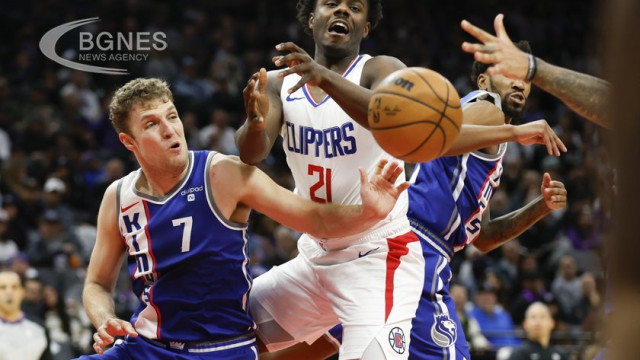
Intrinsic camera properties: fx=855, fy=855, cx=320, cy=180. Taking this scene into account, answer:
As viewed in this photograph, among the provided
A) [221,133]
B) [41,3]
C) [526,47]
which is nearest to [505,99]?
[526,47]

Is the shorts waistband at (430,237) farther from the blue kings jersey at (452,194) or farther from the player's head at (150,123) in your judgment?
the player's head at (150,123)

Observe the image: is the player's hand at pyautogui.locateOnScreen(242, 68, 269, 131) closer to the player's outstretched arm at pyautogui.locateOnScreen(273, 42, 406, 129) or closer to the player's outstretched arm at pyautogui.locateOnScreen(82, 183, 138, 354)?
the player's outstretched arm at pyautogui.locateOnScreen(273, 42, 406, 129)

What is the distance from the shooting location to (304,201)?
4.75 metres

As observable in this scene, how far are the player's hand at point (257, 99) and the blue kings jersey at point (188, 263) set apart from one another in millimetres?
519

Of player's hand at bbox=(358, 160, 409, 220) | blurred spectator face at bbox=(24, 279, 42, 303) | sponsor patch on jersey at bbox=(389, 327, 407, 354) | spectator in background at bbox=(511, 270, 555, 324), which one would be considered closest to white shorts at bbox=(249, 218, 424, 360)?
sponsor patch on jersey at bbox=(389, 327, 407, 354)

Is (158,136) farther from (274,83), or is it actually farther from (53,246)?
(53,246)

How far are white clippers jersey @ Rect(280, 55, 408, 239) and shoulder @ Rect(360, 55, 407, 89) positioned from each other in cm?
4

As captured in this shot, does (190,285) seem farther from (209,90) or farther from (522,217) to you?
(209,90)

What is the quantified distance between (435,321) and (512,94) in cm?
160

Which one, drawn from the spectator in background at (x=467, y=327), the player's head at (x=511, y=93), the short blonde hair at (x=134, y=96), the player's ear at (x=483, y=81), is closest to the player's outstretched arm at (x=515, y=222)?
the player's head at (x=511, y=93)

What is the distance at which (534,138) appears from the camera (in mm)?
4559

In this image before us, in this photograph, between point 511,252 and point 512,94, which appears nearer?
point 512,94

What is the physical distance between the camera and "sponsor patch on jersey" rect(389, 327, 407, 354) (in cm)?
465

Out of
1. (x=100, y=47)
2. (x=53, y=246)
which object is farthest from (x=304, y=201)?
(x=53, y=246)
